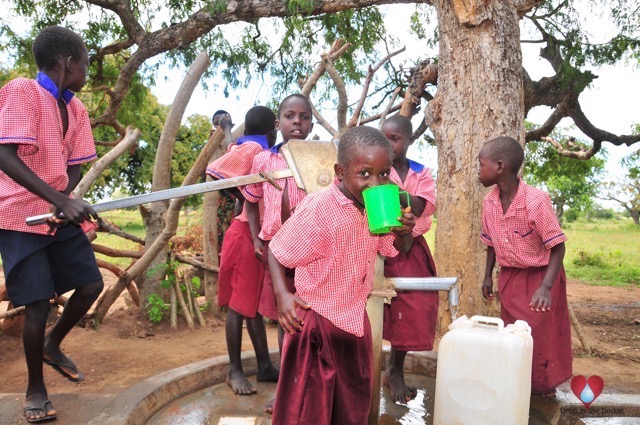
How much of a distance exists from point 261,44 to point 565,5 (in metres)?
3.82

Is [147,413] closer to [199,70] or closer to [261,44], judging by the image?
[199,70]

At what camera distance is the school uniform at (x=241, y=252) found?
114 inches

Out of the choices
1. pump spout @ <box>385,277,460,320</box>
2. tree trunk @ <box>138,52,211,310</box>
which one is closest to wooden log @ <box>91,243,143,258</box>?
tree trunk @ <box>138,52,211,310</box>

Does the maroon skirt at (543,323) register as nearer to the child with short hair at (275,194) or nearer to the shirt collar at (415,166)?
the shirt collar at (415,166)

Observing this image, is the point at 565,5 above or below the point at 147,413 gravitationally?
above

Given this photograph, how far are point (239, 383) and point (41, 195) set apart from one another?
4.72ft

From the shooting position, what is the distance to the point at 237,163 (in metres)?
2.91

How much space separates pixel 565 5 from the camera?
257 inches

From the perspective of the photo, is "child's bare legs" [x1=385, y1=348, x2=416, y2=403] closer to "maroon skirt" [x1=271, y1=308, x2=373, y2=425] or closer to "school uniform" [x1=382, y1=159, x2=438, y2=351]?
"school uniform" [x1=382, y1=159, x2=438, y2=351]

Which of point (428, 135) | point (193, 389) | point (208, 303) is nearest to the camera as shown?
point (193, 389)

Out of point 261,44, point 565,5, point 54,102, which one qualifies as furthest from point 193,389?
point 565,5

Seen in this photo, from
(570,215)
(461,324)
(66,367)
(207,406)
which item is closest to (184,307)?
(207,406)

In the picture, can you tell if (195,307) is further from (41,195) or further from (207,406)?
(41,195)

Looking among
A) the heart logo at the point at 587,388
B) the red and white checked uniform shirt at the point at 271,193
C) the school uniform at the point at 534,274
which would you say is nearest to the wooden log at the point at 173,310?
the red and white checked uniform shirt at the point at 271,193
